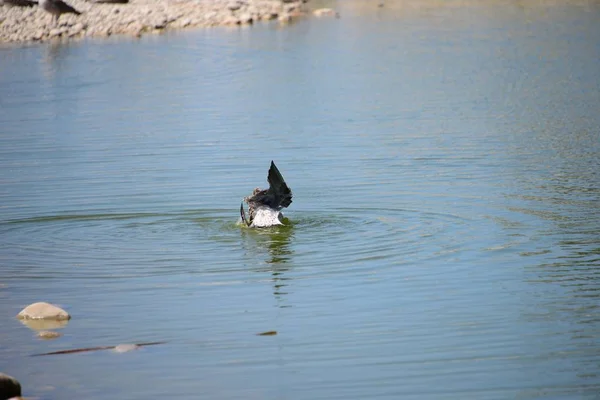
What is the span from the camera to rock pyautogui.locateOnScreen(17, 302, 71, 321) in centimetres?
987

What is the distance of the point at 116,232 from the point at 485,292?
543 cm

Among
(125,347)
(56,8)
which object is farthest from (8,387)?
(56,8)

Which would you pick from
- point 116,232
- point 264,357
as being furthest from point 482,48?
point 264,357

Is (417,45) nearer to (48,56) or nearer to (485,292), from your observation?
(48,56)

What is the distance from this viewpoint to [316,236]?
13.0m

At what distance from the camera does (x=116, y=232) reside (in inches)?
543

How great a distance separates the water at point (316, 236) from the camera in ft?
27.5

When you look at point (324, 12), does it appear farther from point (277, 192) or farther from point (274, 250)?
point (274, 250)

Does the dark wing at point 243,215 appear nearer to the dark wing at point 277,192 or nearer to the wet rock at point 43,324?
the dark wing at point 277,192

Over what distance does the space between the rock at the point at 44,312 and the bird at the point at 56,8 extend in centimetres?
3814

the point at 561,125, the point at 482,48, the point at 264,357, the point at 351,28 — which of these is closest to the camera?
the point at 264,357

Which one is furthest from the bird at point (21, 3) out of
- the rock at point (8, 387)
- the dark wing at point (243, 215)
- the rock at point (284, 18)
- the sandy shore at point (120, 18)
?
the rock at point (8, 387)

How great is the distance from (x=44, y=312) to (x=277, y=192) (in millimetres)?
4130

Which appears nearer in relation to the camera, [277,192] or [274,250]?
[274,250]
